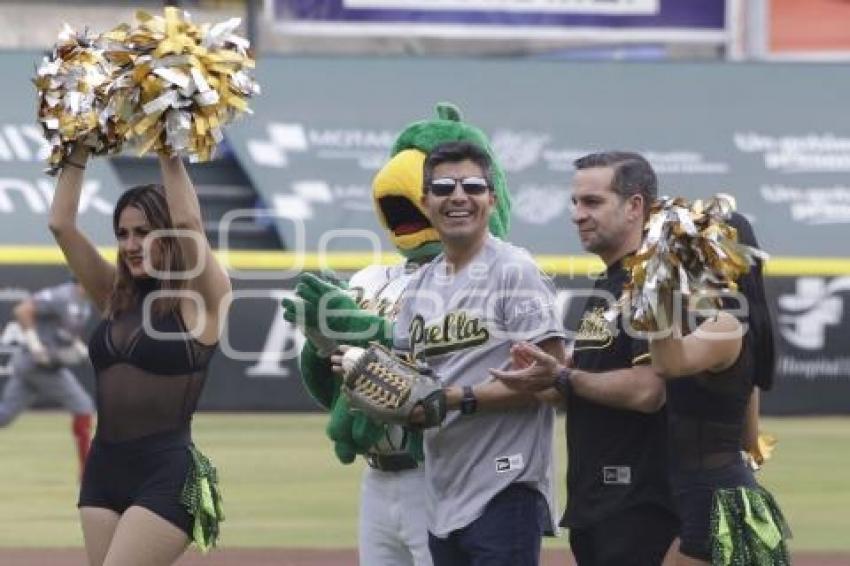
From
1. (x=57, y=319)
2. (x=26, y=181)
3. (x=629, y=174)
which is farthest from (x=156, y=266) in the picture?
(x=26, y=181)

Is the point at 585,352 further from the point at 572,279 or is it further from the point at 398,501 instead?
the point at 572,279

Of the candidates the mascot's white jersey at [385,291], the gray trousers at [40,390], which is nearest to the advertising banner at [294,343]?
the gray trousers at [40,390]

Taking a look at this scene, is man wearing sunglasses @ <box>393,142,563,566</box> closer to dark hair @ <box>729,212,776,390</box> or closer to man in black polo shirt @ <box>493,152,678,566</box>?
man in black polo shirt @ <box>493,152,678,566</box>

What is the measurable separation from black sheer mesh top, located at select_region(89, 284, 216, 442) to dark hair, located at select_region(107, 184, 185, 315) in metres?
0.09

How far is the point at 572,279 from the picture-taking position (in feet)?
59.8

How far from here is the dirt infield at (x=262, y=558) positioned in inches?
390

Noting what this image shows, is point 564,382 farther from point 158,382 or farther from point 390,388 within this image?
point 158,382

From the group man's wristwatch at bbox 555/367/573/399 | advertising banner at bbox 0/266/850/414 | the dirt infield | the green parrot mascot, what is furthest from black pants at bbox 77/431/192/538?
advertising banner at bbox 0/266/850/414

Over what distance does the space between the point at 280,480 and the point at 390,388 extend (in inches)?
310

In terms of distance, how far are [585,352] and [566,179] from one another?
14.3 meters

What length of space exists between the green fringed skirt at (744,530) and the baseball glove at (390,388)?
84 centimetres

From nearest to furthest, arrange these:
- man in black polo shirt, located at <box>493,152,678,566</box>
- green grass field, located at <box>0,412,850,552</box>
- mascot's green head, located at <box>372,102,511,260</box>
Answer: man in black polo shirt, located at <box>493,152,678,566</box> → mascot's green head, located at <box>372,102,511,260</box> → green grass field, located at <box>0,412,850,552</box>

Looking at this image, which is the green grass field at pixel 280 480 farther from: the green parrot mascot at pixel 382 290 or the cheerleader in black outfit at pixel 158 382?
the cheerleader in black outfit at pixel 158 382

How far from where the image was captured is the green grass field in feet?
36.6
